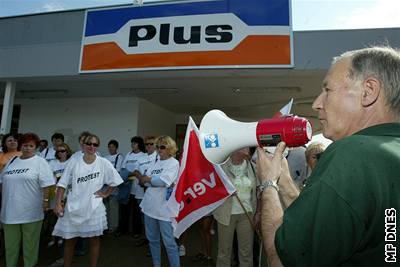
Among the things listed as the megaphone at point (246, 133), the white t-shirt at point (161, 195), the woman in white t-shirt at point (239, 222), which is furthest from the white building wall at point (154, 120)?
the megaphone at point (246, 133)

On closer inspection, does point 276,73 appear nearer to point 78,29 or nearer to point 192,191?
point 192,191

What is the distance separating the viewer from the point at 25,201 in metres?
4.12

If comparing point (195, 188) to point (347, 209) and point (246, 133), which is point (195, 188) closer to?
point (246, 133)

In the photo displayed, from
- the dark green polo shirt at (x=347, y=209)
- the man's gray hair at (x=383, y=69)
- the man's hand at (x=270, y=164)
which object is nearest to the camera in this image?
the dark green polo shirt at (x=347, y=209)

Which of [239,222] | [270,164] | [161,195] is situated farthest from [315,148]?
[270,164]

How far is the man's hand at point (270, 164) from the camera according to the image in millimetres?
1438

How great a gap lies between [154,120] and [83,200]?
643 centimetres

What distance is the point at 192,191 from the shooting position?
3588 millimetres

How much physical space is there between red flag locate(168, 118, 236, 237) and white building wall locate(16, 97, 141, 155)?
5705 mm

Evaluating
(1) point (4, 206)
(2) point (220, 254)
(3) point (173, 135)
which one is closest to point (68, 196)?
(1) point (4, 206)

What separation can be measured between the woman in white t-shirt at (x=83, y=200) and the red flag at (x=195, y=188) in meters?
1.14

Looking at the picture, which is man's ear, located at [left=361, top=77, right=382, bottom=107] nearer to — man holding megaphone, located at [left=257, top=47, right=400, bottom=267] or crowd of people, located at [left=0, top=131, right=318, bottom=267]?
man holding megaphone, located at [left=257, top=47, right=400, bottom=267]

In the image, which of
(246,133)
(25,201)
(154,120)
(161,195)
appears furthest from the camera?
(154,120)
